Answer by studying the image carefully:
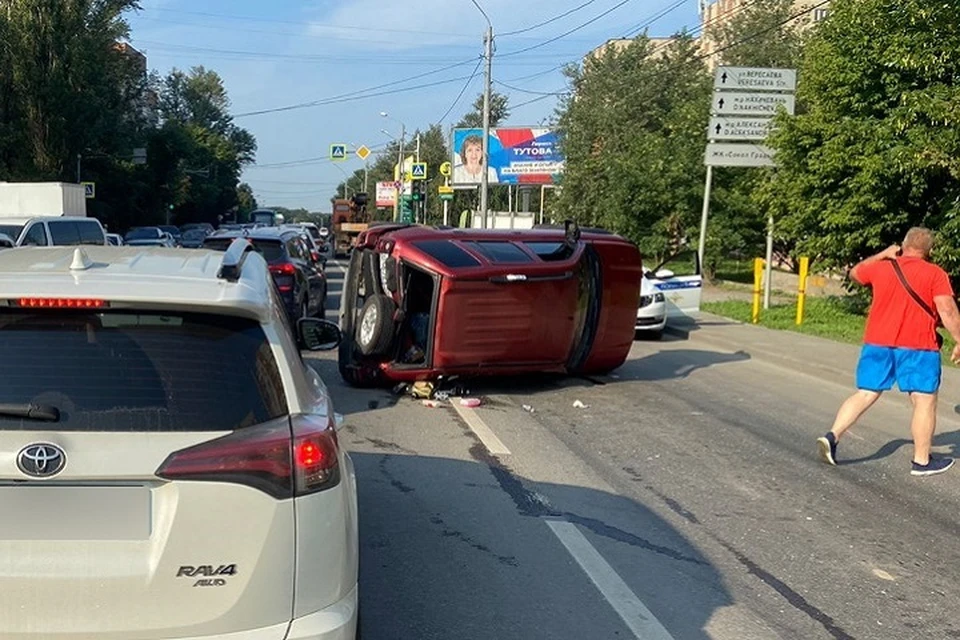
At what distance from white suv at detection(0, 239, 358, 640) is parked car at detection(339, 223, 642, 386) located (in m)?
6.71

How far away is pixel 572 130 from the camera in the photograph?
42.7 m

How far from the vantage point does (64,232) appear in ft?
68.0

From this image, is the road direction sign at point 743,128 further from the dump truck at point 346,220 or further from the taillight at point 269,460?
the dump truck at point 346,220

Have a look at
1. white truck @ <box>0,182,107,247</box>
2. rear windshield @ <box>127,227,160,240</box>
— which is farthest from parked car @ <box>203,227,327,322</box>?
rear windshield @ <box>127,227,160,240</box>

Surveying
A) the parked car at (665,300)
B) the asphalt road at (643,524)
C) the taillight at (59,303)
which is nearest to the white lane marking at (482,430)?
the asphalt road at (643,524)

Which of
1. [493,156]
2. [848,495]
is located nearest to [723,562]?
[848,495]

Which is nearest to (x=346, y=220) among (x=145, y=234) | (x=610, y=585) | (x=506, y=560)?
(x=145, y=234)

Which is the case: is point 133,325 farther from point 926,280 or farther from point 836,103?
point 836,103

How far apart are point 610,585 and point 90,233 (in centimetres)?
1899

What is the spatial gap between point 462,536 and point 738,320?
15.7 m

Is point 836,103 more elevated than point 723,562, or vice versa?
point 836,103

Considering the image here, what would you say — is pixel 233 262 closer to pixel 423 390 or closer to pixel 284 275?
pixel 423 390

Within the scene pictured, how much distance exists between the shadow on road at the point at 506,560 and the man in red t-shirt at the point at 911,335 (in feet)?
7.89

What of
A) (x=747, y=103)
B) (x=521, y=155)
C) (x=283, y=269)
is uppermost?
(x=521, y=155)
